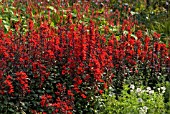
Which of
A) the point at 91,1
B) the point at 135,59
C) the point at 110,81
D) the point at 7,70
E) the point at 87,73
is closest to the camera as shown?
the point at 7,70

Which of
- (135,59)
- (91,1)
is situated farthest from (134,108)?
(91,1)

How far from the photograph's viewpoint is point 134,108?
4953mm

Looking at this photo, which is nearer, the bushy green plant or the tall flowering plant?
the tall flowering plant

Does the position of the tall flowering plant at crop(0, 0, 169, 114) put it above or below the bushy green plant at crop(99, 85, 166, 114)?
above

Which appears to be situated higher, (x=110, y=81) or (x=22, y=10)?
(x=22, y=10)

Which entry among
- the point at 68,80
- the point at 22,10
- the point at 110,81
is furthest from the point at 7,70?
the point at 22,10

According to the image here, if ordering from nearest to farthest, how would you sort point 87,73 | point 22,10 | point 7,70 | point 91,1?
point 7,70 < point 87,73 < point 22,10 < point 91,1

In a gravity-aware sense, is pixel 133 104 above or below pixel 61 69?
below

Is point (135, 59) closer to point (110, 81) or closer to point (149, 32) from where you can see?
point (110, 81)

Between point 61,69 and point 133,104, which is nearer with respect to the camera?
point 133,104

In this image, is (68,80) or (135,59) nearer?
(68,80)

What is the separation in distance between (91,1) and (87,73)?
4.62 metres

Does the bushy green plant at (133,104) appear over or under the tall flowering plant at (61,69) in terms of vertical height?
under

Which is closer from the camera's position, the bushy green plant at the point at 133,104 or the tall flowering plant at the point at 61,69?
the tall flowering plant at the point at 61,69
